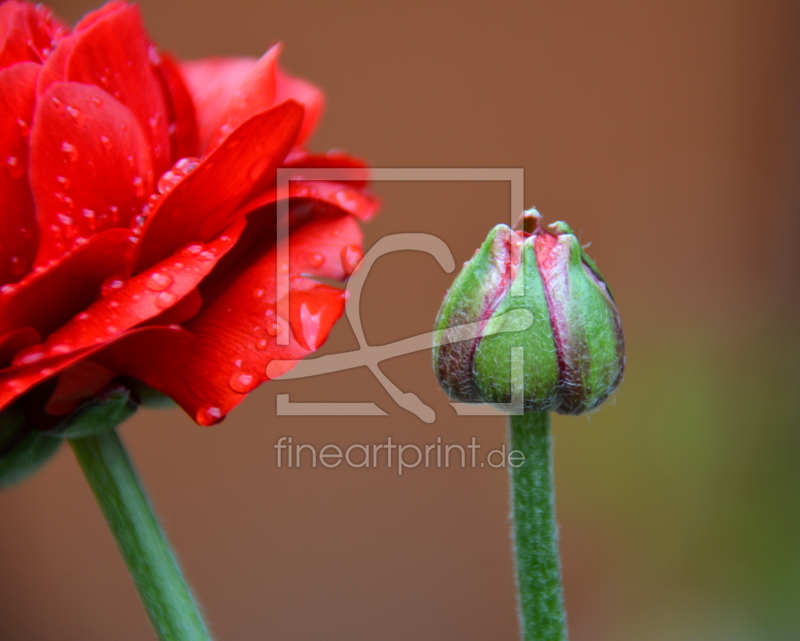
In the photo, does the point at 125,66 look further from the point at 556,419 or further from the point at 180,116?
the point at 556,419

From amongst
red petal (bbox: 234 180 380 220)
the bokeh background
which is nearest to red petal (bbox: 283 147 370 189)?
red petal (bbox: 234 180 380 220)

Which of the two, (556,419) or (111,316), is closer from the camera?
(111,316)

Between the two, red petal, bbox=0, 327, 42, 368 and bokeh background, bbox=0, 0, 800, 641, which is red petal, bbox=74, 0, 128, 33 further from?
bokeh background, bbox=0, 0, 800, 641

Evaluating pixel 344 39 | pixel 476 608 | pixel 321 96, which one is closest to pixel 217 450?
pixel 476 608

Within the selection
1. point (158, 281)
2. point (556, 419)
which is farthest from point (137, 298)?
point (556, 419)

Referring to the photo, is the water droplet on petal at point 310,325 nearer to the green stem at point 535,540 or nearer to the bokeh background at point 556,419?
the green stem at point 535,540

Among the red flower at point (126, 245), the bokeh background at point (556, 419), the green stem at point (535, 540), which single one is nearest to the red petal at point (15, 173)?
the red flower at point (126, 245)
